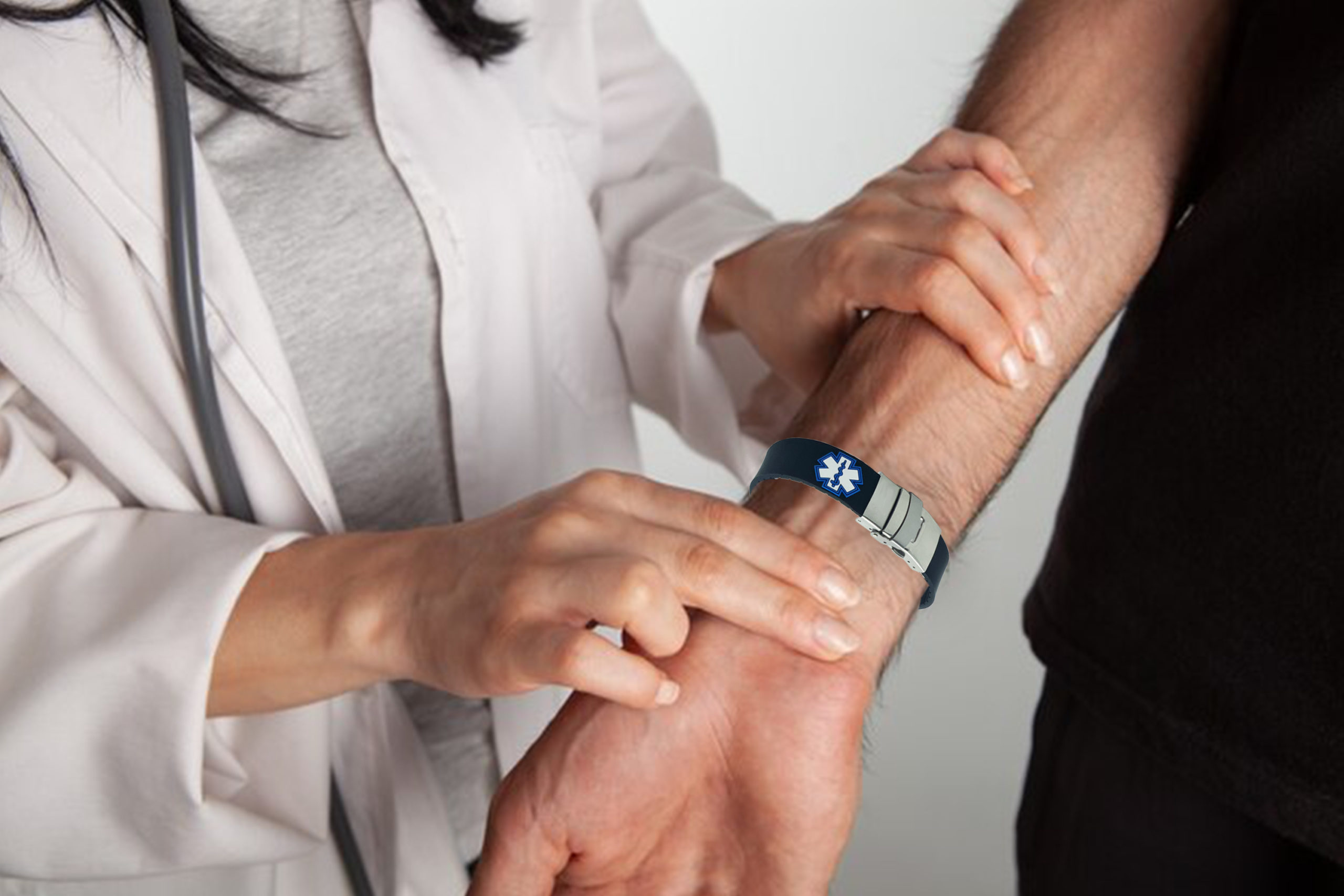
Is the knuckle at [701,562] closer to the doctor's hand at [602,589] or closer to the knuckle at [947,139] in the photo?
the doctor's hand at [602,589]

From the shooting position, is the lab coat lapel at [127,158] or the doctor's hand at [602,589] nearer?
the doctor's hand at [602,589]

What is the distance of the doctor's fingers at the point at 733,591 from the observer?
80 cm

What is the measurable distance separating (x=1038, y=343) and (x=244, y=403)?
0.46 metres

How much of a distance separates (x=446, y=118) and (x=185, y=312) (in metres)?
0.25

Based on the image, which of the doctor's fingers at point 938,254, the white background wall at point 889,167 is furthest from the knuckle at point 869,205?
the white background wall at point 889,167

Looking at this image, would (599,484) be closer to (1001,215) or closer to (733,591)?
(733,591)

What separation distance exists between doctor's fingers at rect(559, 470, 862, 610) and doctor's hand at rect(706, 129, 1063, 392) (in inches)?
8.0

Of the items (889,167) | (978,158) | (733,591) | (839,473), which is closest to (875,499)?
(839,473)

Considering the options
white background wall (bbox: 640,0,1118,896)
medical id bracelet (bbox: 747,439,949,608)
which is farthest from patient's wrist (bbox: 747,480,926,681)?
white background wall (bbox: 640,0,1118,896)

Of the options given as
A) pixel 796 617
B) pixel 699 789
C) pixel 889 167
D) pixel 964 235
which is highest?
pixel 964 235

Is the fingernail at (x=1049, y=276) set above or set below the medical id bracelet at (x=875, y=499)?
above

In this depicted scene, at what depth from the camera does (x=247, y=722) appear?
989 mm

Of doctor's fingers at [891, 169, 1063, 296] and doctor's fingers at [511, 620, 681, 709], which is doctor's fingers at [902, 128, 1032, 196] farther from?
doctor's fingers at [511, 620, 681, 709]

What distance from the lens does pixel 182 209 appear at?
895 millimetres
